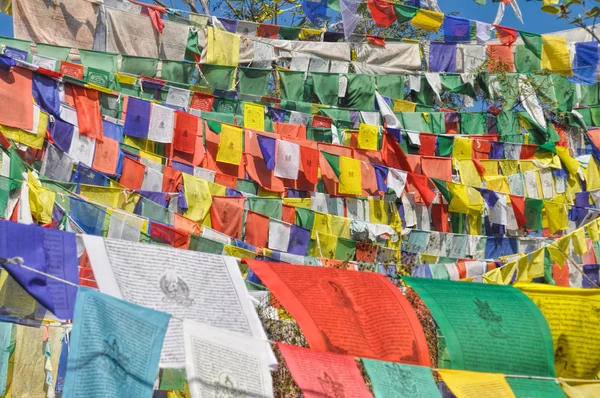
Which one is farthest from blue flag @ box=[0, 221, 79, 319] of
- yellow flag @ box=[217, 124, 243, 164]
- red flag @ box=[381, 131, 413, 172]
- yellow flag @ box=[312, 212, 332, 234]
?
red flag @ box=[381, 131, 413, 172]

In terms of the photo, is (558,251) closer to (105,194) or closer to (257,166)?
(257,166)

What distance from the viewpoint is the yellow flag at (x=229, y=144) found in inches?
481

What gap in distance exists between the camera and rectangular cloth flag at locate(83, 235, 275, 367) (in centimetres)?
434

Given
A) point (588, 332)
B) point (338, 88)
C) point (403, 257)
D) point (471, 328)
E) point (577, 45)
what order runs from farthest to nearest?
point (577, 45)
point (338, 88)
point (403, 257)
point (588, 332)
point (471, 328)

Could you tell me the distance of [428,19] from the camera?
15625 millimetres

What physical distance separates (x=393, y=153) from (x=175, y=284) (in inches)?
417

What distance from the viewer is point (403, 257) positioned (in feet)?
46.1

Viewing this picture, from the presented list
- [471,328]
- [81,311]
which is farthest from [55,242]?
[471,328]

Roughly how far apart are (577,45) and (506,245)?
4.22 m

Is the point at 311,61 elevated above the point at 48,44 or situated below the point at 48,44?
above

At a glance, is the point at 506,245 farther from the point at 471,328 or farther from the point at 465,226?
the point at 471,328

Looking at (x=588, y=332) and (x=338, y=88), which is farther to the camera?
(x=338, y=88)

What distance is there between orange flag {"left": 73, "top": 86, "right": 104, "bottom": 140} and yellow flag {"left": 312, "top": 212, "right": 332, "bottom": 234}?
12.3ft

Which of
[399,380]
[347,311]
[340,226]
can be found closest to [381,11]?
[340,226]
